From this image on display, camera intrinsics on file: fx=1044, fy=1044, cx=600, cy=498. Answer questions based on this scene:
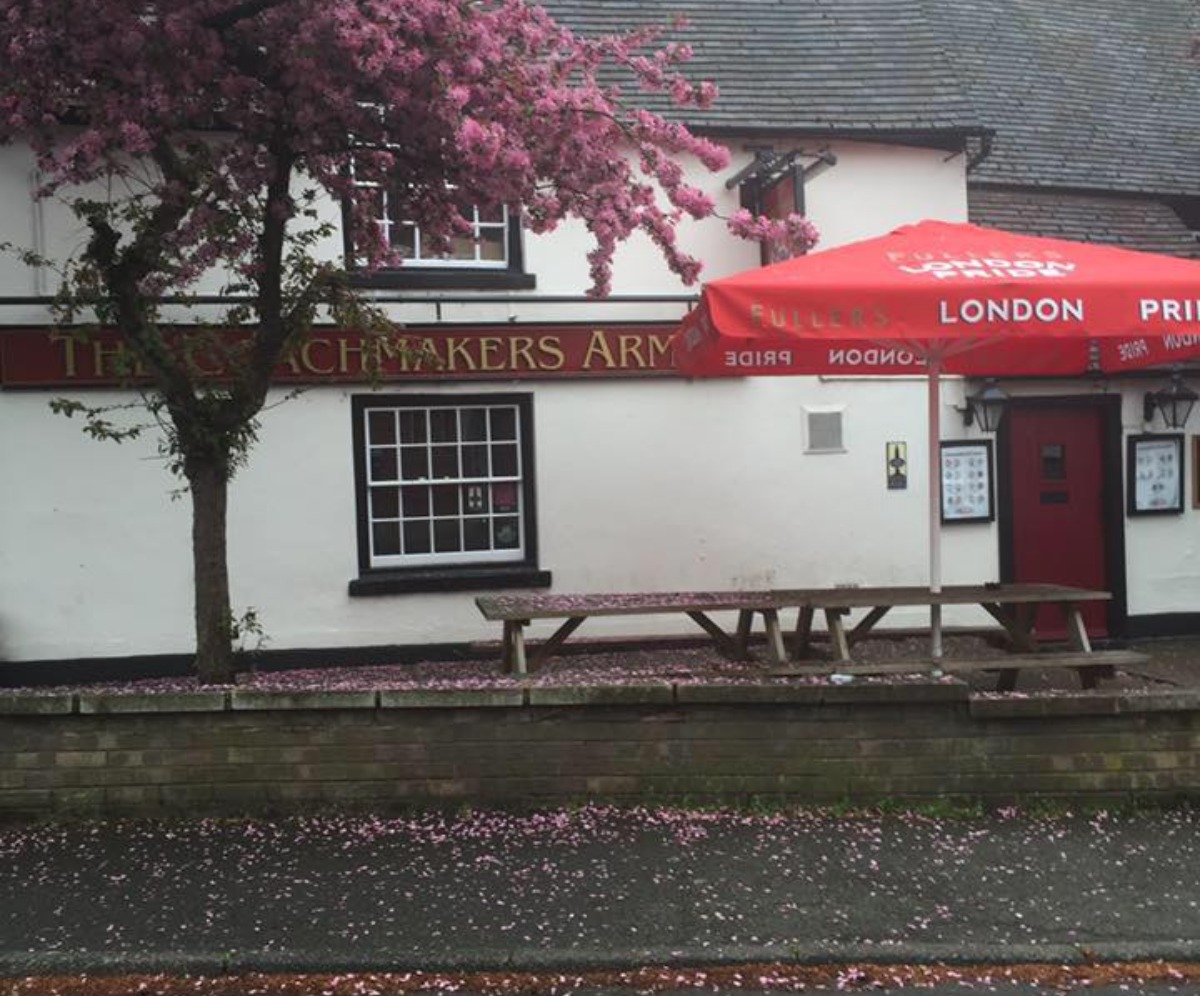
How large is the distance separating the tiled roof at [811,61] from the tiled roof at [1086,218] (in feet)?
3.63

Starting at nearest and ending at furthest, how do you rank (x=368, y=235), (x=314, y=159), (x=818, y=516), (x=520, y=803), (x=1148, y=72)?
(x=520, y=803) < (x=314, y=159) < (x=368, y=235) < (x=818, y=516) < (x=1148, y=72)

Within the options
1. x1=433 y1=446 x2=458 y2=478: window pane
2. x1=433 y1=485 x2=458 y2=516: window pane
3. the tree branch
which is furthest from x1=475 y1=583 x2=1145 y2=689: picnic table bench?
the tree branch

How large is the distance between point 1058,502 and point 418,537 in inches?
235

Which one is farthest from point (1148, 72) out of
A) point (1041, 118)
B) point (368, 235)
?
point (368, 235)

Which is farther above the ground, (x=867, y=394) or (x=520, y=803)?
(x=867, y=394)

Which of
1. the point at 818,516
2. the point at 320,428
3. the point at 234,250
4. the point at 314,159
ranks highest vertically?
the point at 314,159

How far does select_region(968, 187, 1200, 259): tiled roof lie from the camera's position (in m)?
10.3

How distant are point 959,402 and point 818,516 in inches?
66.5

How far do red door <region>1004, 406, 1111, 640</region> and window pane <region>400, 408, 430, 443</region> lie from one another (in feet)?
17.7

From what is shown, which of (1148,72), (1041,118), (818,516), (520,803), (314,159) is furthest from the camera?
(1148,72)

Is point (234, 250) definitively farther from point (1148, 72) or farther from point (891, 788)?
point (1148, 72)

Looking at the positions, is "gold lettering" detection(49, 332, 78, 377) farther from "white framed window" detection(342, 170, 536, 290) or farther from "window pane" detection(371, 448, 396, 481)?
"window pane" detection(371, 448, 396, 481)

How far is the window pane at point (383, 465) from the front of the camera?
9031 millimetres

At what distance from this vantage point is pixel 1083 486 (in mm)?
9914
